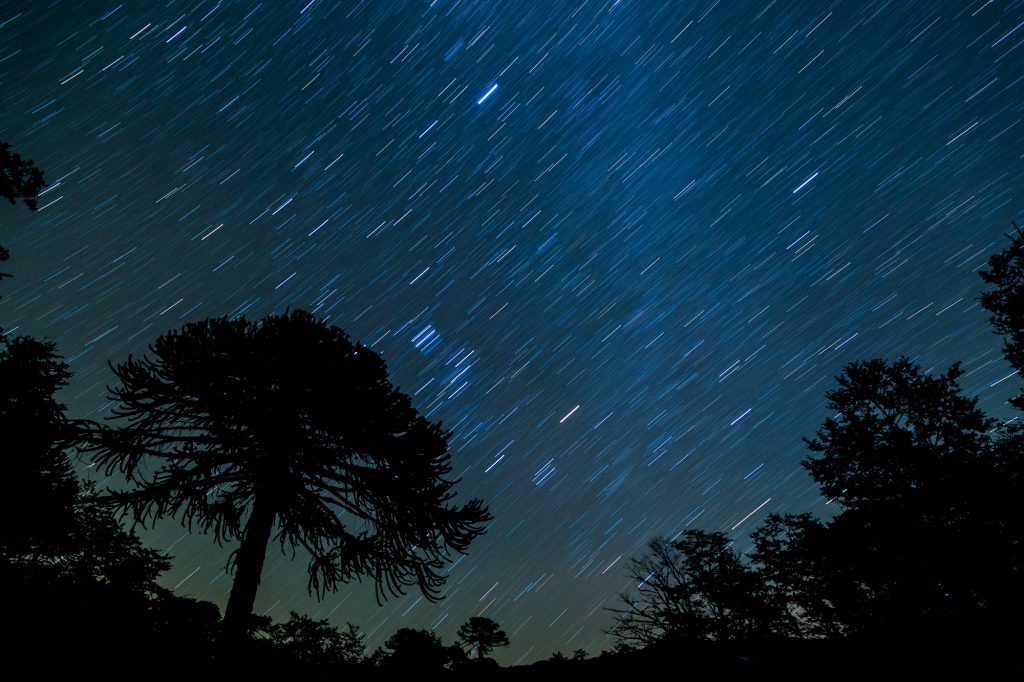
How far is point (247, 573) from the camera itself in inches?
244

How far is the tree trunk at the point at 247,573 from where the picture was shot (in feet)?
18.6

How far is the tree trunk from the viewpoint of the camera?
223 inches

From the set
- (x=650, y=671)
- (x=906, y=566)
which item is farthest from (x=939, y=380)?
(x=650, y=671)

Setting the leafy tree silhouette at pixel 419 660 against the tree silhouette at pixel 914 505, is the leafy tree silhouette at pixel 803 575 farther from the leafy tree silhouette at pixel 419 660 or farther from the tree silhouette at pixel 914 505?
the leafy tree silhouette at pixel 419 660

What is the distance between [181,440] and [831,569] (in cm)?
1924

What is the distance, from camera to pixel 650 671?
14.4 ft

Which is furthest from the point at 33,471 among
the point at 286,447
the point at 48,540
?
the point at 286,447

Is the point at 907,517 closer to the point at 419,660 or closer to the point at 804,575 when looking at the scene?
the point at 804,575

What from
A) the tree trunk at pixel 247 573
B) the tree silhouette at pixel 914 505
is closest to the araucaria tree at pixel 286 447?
the tree trunk at pixel 247 573

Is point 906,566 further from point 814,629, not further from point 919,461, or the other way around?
point 814,629

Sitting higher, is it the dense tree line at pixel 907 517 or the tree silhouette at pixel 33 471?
the tree silhouette at pixel 33 471

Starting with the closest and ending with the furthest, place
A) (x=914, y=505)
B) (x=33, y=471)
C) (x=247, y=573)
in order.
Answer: (x=247, y=573) → (x=33, y=471) → (x=914, y=505)

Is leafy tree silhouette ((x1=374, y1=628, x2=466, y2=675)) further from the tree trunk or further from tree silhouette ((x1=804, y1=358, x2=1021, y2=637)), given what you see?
tree silhouette ((x1=804, y1=358, x2=1021, y2=637))

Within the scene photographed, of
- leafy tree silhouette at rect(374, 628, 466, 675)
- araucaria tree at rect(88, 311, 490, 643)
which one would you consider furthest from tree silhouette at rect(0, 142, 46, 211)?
leafy tree silhouette at rect(374, 628, 466, 675)
